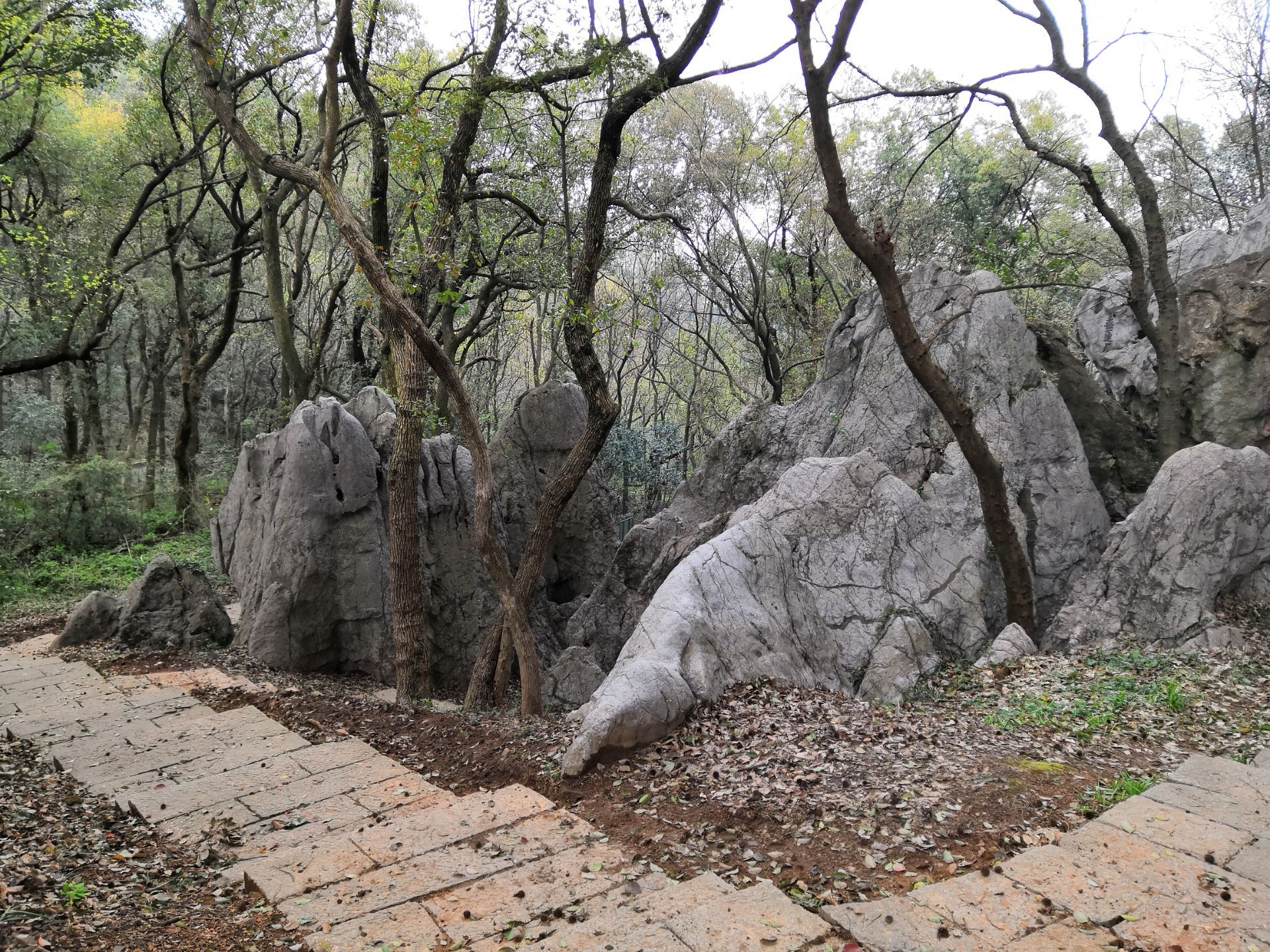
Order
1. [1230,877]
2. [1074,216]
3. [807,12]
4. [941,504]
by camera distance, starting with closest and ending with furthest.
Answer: [1230,877] < [807,12] < [941,504] < [1074,216]

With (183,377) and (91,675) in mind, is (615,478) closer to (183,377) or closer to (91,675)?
(183,377)

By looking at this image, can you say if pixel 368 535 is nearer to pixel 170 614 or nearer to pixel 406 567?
pixel 406 567

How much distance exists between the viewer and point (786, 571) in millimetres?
7223

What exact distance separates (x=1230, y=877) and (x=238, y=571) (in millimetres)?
10813

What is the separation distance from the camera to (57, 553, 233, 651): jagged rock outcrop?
28.7 feet

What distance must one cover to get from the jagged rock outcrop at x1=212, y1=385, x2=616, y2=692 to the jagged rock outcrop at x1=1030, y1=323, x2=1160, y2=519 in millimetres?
6321

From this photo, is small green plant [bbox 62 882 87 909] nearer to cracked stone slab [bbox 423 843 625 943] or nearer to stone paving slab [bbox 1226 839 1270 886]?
cracked stone slab [bbox 423 843 625 943]

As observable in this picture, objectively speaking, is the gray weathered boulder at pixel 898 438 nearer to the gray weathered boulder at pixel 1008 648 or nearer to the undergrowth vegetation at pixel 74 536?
the gray weathered boulder at pixel 1008 648

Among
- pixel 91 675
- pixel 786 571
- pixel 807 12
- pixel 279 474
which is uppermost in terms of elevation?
pixel 807 12

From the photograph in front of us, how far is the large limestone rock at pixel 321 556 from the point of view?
29.0ft

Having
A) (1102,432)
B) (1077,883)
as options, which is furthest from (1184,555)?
(1077,883)

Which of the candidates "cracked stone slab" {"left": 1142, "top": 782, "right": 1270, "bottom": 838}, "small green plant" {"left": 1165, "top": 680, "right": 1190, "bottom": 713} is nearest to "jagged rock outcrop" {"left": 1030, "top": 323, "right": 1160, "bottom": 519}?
"small green plant" {"left": 1165, "top": 680, "right": 1190, "bottom": 713}

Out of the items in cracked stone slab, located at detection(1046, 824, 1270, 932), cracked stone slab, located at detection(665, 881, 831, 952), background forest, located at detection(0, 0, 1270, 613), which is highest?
background forest, located at detection(0, 0, 1270, 613)

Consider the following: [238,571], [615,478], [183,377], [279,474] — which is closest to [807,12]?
[279,474]
